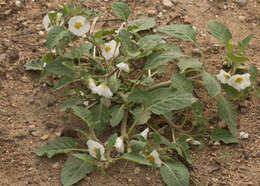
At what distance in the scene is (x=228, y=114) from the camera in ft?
8.10

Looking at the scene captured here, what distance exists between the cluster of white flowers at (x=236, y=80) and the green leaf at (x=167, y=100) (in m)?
0.27

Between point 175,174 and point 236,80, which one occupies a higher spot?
point 236,80

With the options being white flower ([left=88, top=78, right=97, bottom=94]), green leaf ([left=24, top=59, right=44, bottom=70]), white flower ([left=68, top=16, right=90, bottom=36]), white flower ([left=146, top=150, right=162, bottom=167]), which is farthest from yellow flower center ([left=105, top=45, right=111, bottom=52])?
white flower ([left=146, top=150, right=162, bottom=167])

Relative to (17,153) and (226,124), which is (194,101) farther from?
(17,153)

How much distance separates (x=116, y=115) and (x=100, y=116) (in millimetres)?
109

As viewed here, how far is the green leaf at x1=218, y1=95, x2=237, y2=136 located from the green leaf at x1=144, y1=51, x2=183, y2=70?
425mm

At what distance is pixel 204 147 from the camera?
8.07 ft

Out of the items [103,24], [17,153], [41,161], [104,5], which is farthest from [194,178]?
[104,5]

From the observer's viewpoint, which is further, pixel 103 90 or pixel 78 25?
pixel 78 25

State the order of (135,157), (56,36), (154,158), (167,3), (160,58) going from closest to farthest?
1. (135,157)
2. (154,158)
3. (56,36)
4. (160,58)
5. (167,3)

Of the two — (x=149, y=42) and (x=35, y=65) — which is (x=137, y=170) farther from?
(x=35, y=65)

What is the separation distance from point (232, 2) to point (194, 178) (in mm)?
1721

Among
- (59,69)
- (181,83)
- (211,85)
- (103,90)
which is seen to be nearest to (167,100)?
(181,83)

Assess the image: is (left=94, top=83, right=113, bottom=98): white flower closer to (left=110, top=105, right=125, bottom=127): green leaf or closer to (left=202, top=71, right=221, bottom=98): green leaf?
(left=110, top=105, right=125, bottom=127): green leaf
